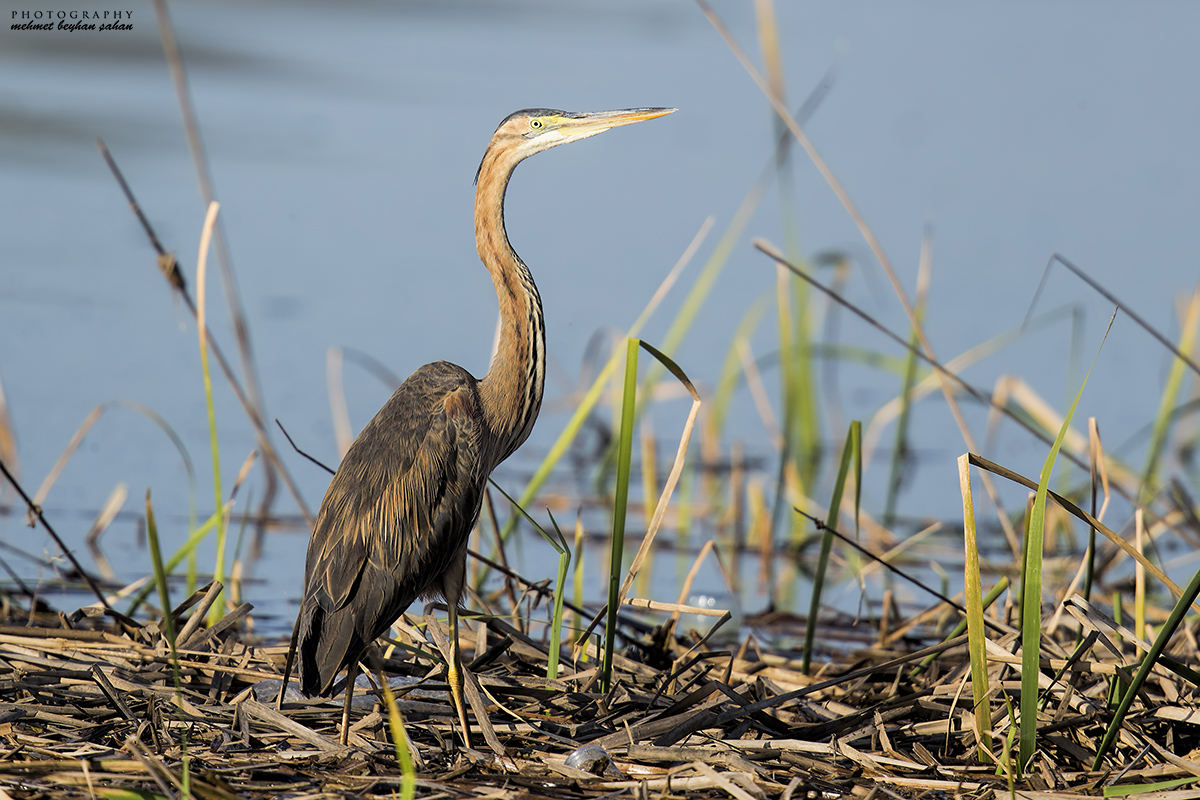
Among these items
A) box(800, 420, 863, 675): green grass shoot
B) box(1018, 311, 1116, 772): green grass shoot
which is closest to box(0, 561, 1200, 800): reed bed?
box(1018, 311, 1116, 772): green grass shoot

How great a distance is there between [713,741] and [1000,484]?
4.54 m

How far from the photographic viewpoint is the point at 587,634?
13.1ft

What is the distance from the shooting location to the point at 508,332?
4262mm

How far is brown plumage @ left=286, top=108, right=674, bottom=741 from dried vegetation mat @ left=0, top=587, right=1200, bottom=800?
0.18 m

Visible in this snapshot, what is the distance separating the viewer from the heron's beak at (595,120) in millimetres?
4391

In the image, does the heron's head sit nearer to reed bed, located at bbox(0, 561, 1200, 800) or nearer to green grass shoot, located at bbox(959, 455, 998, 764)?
reed bed, located at bbox(0, 561, 1200, 800)

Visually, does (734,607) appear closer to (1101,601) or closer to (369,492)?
(1101,601)

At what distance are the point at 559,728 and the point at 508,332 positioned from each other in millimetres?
1376

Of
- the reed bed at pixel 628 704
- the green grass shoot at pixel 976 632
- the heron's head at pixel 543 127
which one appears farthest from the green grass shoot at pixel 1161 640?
the heron's head at pixel 543 127

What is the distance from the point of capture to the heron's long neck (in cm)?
423

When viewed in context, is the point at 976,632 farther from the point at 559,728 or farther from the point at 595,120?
the point at 595,120

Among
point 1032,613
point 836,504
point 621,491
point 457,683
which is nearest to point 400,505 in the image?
point 457,683

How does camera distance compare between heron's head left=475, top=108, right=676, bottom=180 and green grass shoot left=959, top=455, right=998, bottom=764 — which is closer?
green grass shoot left=959, top=455, right=998, bottom=764

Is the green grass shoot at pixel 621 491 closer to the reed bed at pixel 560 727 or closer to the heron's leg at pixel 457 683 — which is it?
the reed bed at pixel 560 727
